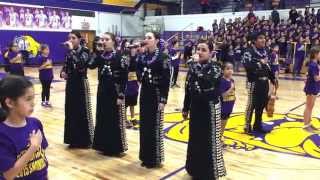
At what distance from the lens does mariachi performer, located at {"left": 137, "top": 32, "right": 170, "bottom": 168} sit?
16.5 feet

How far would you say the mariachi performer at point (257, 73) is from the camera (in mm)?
6480

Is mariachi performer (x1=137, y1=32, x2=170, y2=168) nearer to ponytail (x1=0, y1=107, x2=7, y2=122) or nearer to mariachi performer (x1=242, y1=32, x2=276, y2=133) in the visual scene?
mariachi performer (x1=242, y1=32, x2=276, y2=133)

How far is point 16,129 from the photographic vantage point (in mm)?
2240

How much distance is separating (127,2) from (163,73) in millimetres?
22945

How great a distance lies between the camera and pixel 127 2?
88.5ft

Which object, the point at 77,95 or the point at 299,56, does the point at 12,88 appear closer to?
the point at 77,95

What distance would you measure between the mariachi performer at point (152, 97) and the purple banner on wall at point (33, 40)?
1478cm

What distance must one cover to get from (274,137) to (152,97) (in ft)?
9.45

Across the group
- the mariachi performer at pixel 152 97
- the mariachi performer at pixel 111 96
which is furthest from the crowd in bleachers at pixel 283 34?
the mariachi performer at pixel 152 97

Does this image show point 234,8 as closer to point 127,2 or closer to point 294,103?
point 127,2

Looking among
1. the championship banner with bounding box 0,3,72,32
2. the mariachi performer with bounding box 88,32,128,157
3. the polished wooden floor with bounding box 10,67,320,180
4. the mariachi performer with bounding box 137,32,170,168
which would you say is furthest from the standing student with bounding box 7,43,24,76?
the championship banner with bounding box 0,3,72,32

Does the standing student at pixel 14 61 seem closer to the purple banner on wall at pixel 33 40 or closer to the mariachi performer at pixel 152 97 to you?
the mariachi performer at pixel 152 97

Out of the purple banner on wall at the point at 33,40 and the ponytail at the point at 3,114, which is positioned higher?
the purple banner on wall at the point at 33,40

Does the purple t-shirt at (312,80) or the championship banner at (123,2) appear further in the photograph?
the championship banner at (123,2)
